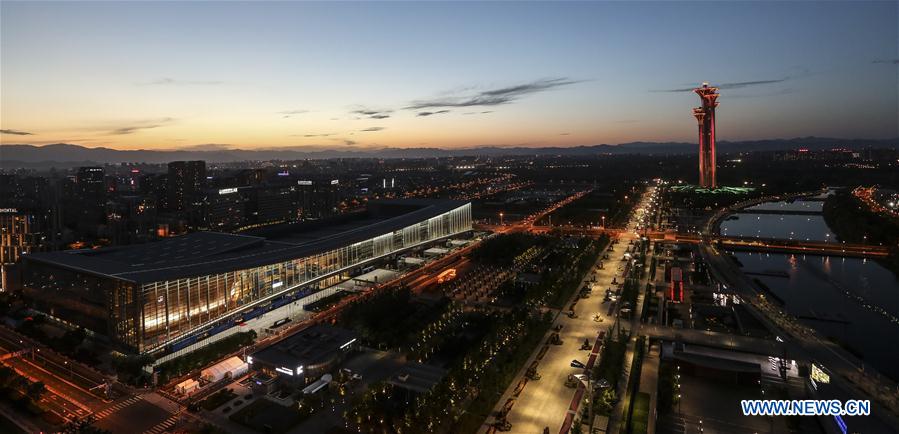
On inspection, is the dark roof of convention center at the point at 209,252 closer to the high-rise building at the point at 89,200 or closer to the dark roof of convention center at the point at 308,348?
the dark roof of convention center at the point at 308,348

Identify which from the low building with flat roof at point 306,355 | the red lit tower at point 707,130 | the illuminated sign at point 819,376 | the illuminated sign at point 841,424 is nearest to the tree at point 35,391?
the low building with flat roof at point 306,355

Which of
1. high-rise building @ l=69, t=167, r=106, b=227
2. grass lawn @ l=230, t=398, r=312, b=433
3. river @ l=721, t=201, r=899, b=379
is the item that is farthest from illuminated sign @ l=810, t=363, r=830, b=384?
high-rise building @ l=69, t=167, r=106, b=227

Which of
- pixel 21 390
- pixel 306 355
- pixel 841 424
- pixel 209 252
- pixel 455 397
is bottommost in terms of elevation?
pixel 841 424

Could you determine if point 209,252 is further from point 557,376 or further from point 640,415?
point 640,415

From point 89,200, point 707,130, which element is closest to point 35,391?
point 89,200

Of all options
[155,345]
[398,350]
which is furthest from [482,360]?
[155,345]

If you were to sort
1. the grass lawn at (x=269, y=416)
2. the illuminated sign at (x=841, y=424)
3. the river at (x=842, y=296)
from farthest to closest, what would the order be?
the river at (x=842, y=296) → the grass lawn at (x=269, y=416) → the illuminated sign at (x=841, y=424)
